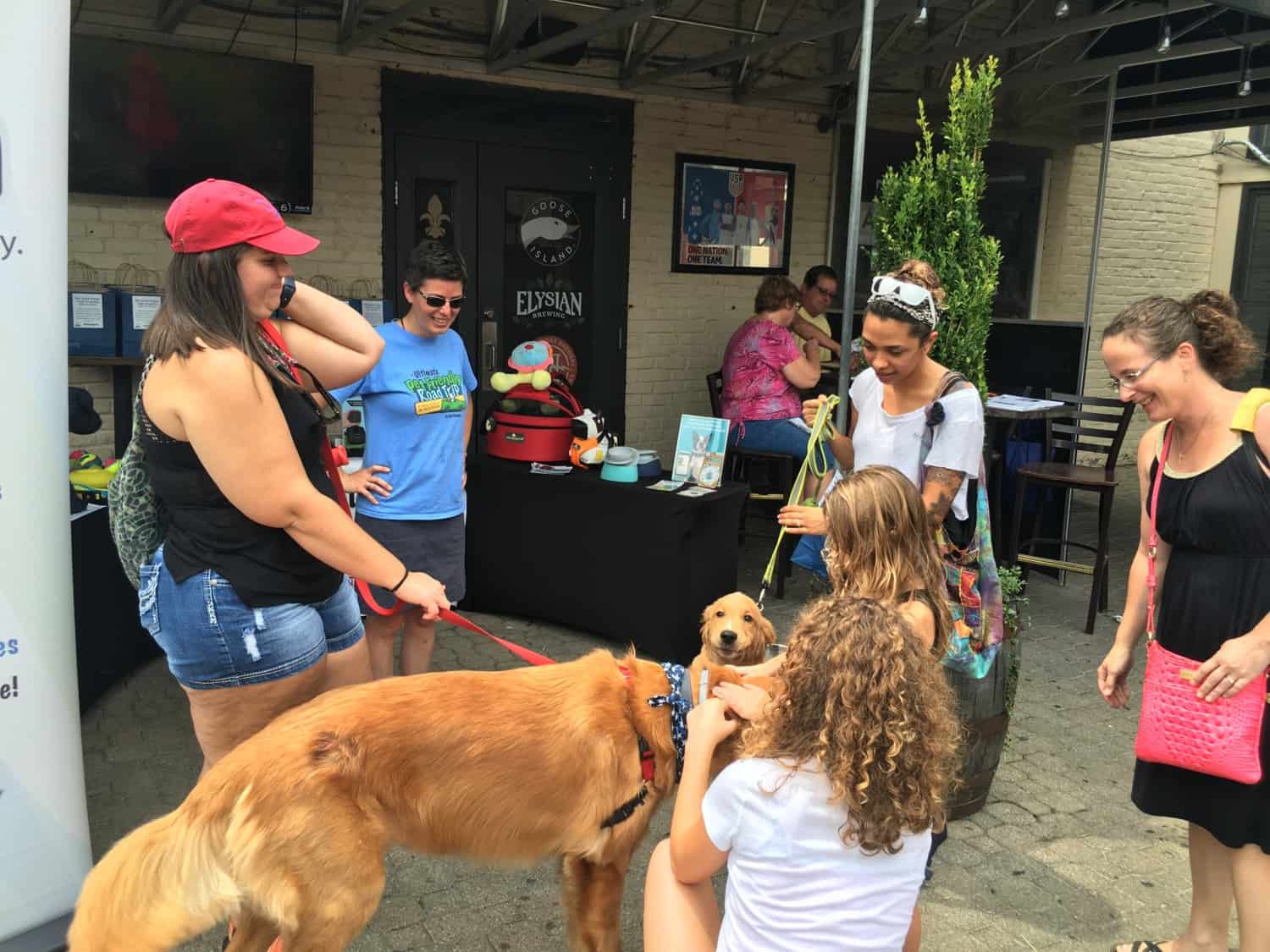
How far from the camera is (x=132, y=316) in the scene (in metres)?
5.76

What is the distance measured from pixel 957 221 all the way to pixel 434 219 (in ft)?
14.5

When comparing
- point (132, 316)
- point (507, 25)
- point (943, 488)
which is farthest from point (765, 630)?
point (507, 25)

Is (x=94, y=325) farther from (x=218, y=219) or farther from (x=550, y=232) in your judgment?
(x=218, y=219)

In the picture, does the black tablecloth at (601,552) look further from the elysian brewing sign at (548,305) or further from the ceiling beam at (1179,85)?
the ceiling beam at (1179,85)

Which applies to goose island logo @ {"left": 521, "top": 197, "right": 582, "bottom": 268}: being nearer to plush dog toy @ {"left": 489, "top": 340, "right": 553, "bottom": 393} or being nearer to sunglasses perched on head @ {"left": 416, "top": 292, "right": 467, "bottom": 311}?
plush dog toy @ {"left": 489, "top": 340, "right": 553, "bottom": 393}

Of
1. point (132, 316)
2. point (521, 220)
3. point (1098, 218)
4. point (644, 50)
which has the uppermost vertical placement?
point (644, 50)

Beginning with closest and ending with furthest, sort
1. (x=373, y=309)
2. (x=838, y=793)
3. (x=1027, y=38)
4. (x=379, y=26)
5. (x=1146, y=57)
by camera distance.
→ (x=838, y=793), (x=379, y=26), (x=1027, y=38), (x=1146, y=57), (x=373, y=309)

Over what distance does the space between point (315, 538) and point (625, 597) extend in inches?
109

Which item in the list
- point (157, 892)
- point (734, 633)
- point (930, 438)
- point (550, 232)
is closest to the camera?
point (157, 892)

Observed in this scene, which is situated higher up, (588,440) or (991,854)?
(588,440)

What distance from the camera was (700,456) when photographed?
4.81m

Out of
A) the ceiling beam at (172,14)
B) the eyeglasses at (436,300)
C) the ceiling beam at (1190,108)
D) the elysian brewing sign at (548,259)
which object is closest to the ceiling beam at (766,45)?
the elysian brewing sign at (548,259)

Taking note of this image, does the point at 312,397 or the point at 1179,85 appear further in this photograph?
the point at 1179,85

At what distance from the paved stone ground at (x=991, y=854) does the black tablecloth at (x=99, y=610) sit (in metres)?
0.15
